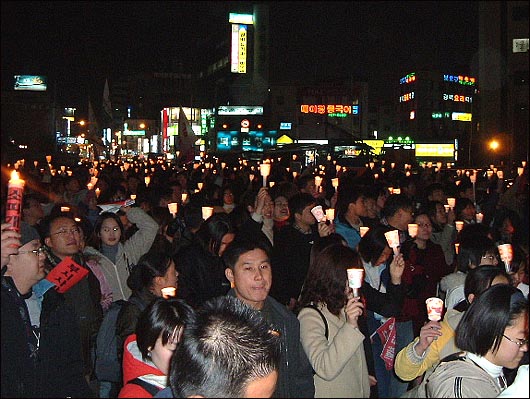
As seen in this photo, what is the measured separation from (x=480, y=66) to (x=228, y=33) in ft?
151

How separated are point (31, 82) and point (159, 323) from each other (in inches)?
3910

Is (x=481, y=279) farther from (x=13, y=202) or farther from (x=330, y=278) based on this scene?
(x=13, y=202)

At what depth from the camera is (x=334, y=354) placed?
437 centimetres

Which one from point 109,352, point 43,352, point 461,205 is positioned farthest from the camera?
point 461,205

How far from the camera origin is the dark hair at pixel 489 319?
3.60 metres

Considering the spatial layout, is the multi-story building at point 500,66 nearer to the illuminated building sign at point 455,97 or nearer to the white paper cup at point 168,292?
the illuminated building sign at point 455,97

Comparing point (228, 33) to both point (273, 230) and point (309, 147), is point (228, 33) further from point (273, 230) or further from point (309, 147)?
point (273, 230)

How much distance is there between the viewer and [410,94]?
11269 cm

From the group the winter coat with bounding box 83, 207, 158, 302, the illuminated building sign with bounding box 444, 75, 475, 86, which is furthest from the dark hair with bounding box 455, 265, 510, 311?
the illuminated building sign with bounding box 444, 75, 475, 86

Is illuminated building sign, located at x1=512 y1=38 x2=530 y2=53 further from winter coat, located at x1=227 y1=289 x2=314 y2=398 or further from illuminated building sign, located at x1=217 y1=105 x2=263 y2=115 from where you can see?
winter coat, located at x1=227 y1=289 x2=314 y2=398

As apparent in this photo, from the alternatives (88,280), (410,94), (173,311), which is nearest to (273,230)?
(88,280)

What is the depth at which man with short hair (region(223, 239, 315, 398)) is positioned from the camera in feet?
13.8

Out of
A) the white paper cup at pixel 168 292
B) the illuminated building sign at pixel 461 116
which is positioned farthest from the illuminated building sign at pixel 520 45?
the white paper cup at pixel 168 292

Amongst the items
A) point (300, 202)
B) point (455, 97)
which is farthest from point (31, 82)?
point (300, 202)
